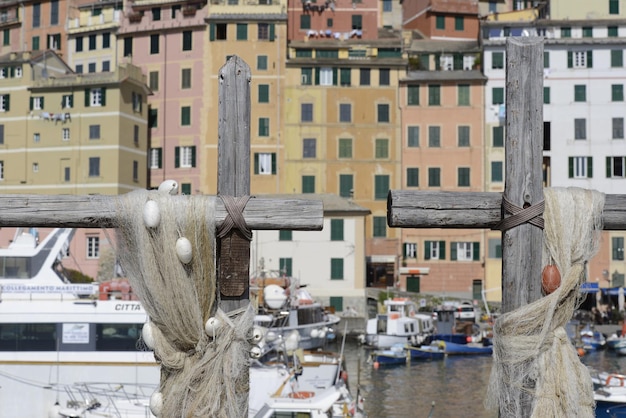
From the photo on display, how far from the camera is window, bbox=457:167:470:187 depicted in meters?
50.8

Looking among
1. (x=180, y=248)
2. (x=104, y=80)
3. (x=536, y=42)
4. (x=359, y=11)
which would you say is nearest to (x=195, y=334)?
(x=180, y=248)

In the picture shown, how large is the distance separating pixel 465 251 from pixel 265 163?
11594 mm

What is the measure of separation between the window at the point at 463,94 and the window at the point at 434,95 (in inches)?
41.9

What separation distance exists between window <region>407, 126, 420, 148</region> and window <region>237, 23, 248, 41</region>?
10.2 metres

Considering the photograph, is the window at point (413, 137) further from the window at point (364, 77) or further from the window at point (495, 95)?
the window at point (495, 95)

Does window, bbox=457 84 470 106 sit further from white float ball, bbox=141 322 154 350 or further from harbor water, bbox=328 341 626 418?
white float ball, bbox=141 322 154 350

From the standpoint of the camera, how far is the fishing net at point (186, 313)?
15.0 ft

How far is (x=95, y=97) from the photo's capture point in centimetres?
4916

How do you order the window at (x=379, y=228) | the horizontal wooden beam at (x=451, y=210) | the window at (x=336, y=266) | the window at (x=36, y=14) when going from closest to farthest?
1. the horizontal wooden beam at (x=451, y=210)
2. the window at (x=336, y=266)
3. the window at (x=379, y=228)
4. the window at (x=36, y=14)

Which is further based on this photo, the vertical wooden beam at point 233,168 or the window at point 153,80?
the window at point 153,80

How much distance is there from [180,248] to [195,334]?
431 mm

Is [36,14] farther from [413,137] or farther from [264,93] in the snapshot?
[413,137]

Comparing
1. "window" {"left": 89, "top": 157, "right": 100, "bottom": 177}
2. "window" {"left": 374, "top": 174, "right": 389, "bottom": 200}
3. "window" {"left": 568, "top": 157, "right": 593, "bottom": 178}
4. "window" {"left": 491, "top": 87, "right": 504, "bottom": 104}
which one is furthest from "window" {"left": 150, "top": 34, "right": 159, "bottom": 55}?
"window" {"left": 568, "top": 157, "right": 593, "bottom": 178}

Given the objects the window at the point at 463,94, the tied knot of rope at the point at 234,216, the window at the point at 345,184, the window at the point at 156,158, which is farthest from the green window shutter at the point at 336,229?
the tied knot of rope at the point at 234,216
